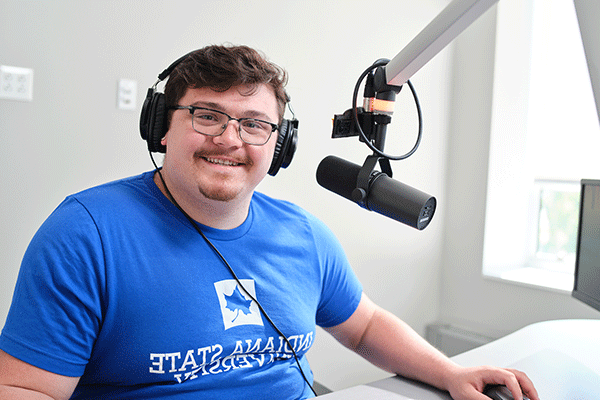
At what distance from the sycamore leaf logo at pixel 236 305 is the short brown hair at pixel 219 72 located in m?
0.44

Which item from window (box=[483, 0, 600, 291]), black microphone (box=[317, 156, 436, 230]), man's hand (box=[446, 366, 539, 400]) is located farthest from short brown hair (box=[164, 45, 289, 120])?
window (box=[483, 0, 600, 291])

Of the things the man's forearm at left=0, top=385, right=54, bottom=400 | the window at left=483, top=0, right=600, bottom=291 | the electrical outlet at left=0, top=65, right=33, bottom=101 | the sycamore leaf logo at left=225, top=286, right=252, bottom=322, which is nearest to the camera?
the man's forearm at left=0, top=385, right=54, bottom=400

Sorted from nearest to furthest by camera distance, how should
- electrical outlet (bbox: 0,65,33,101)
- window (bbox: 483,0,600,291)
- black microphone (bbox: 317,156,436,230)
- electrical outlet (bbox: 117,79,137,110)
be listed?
black microphone (bbox: 317,156,436,230) < electrical outlet (bbox: 0,65,33,101) < electrical outlet (bbox: 117,79,137,110) < window (bbox: 483,0,600,291)

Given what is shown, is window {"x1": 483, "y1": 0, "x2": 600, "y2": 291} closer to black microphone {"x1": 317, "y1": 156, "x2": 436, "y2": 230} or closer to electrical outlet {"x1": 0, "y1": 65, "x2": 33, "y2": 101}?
black microphone {"x1": 317, "y1": 156, "x2": 436, "y2": 230}

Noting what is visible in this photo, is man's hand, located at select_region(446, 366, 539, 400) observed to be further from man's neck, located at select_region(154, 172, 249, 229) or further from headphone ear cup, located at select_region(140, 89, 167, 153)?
headphone ear cup, located at select_region(140, 89, 167, 153)

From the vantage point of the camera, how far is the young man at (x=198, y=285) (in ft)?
3.06

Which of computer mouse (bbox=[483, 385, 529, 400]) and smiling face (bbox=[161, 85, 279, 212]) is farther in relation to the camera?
smiling face (bbox=[161, 85, 279, 212])

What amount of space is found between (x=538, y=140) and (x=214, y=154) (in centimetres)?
214

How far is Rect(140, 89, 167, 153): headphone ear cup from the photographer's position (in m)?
1.19

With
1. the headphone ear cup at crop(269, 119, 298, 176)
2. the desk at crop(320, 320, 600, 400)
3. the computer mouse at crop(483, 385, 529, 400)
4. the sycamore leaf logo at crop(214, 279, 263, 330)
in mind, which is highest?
the headphone ear cup at crop(269, 119, 298, 176)

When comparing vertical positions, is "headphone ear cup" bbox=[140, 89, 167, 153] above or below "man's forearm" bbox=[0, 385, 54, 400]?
above

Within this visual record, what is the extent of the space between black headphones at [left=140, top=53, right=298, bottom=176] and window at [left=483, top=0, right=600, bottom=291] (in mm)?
1765

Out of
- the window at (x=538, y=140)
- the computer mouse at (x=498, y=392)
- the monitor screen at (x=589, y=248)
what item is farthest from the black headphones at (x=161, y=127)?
the window at (x=538, y=140)

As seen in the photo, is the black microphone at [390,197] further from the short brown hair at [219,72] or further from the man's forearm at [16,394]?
the man's forearm at [16,394]
